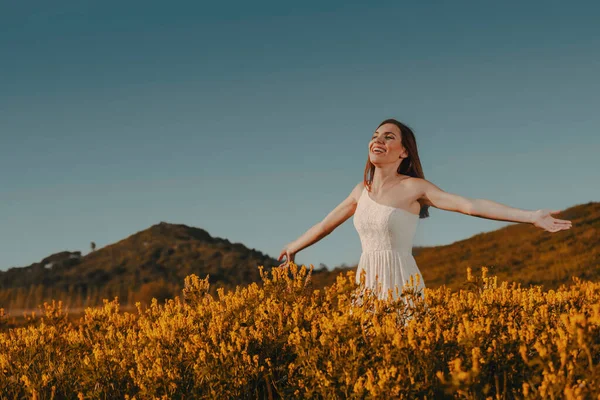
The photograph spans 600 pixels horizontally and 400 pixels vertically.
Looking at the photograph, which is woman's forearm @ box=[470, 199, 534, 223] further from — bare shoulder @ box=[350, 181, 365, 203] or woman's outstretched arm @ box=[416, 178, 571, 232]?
bare shoulder @ box=[350, 181, 365, 203]

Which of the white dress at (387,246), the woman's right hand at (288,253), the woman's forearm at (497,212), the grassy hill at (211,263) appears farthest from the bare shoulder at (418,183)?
the grassy hill at (211,263)

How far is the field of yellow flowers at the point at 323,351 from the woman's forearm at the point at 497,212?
68cm

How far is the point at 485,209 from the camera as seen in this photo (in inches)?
203

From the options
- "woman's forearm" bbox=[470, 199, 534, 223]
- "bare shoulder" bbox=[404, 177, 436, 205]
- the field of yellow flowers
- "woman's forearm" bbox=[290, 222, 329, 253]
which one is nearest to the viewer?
the field of yellow flowers

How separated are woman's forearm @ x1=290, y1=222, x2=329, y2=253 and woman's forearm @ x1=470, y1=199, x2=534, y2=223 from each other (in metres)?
1.73

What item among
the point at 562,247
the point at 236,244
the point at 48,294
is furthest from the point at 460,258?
the point at 48,294

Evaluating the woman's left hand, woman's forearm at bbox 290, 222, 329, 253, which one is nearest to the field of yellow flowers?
the woman's left hand

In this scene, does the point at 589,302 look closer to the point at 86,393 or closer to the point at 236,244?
the point at 86,393

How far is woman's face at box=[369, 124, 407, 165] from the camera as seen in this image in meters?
5.71

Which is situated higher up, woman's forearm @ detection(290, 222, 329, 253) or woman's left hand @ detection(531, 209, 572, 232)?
woman's forearm @ detection(290, 222, 329, 253)

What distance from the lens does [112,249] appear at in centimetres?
2662

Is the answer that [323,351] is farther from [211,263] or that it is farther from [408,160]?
[211,263]

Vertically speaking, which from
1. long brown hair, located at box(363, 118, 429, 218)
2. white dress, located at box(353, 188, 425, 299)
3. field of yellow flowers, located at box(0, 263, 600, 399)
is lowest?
field of yellow flowers, located at box(0, 263, 600, 399)

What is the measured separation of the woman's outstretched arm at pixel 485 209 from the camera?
461 cm
